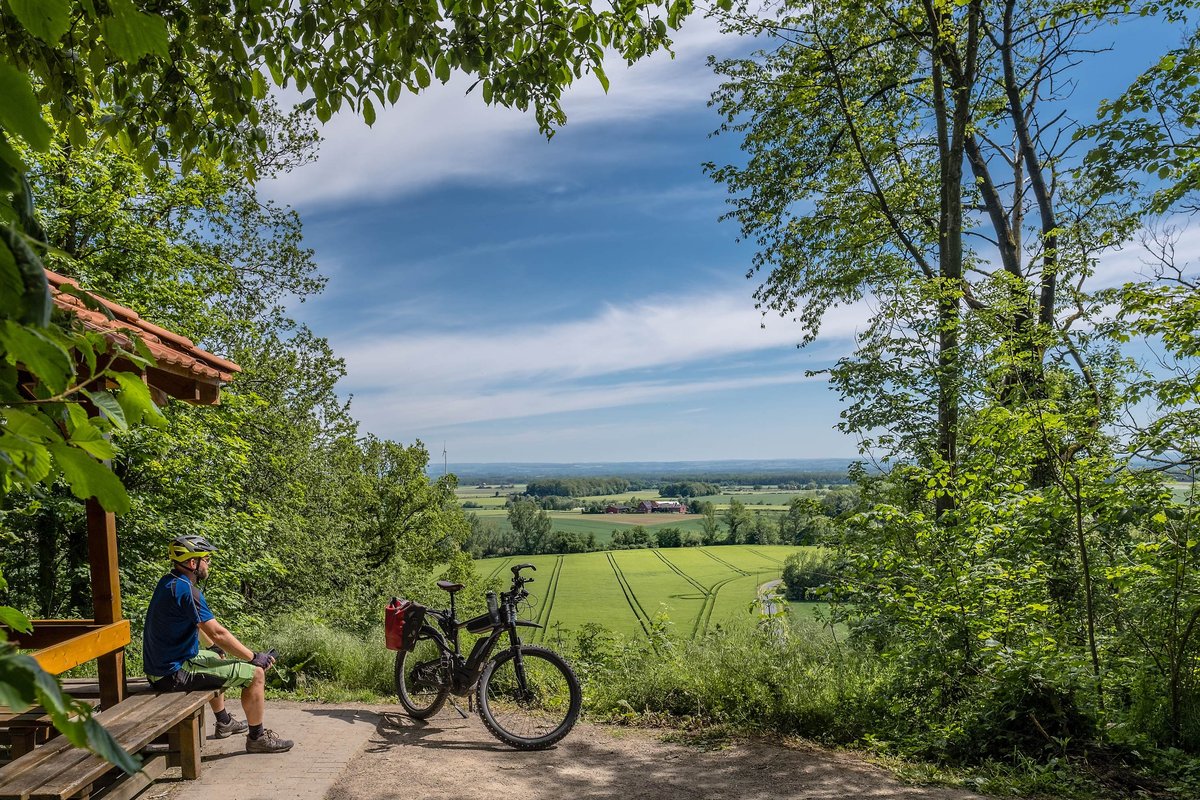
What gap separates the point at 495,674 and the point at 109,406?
5652 mm

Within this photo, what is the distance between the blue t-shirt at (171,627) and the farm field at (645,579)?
32.4 m

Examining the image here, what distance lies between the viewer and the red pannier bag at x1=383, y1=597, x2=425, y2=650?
6.25m

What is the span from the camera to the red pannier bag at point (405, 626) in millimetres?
6250

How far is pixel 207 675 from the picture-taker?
4.87 meters

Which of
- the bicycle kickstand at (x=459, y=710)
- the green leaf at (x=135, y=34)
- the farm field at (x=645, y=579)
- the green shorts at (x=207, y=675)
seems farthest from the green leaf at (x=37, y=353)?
the farm field at (x=645, y=579)

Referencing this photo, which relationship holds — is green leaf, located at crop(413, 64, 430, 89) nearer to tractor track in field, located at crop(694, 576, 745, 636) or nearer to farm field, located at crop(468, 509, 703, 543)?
tractor track in field, located at crop(694, 576, 745, 636)

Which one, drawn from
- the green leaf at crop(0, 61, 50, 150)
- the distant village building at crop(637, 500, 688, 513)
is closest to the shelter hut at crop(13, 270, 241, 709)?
the green leaf at crop(0, 61, 50, 150)

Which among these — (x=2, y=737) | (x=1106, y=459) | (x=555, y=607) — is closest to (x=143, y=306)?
(x=2, y=737)

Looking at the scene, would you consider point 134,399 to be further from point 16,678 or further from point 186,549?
point 186,549

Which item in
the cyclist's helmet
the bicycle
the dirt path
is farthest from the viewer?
the bicycle

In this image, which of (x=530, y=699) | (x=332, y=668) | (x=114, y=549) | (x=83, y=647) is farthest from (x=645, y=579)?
(x=83, y=647)

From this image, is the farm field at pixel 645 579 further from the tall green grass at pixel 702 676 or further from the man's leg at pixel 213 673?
the man's leg at pixel 213 673

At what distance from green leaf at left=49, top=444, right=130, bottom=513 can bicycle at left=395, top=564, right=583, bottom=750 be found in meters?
4.85

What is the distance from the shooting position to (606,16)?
14.1 ft
